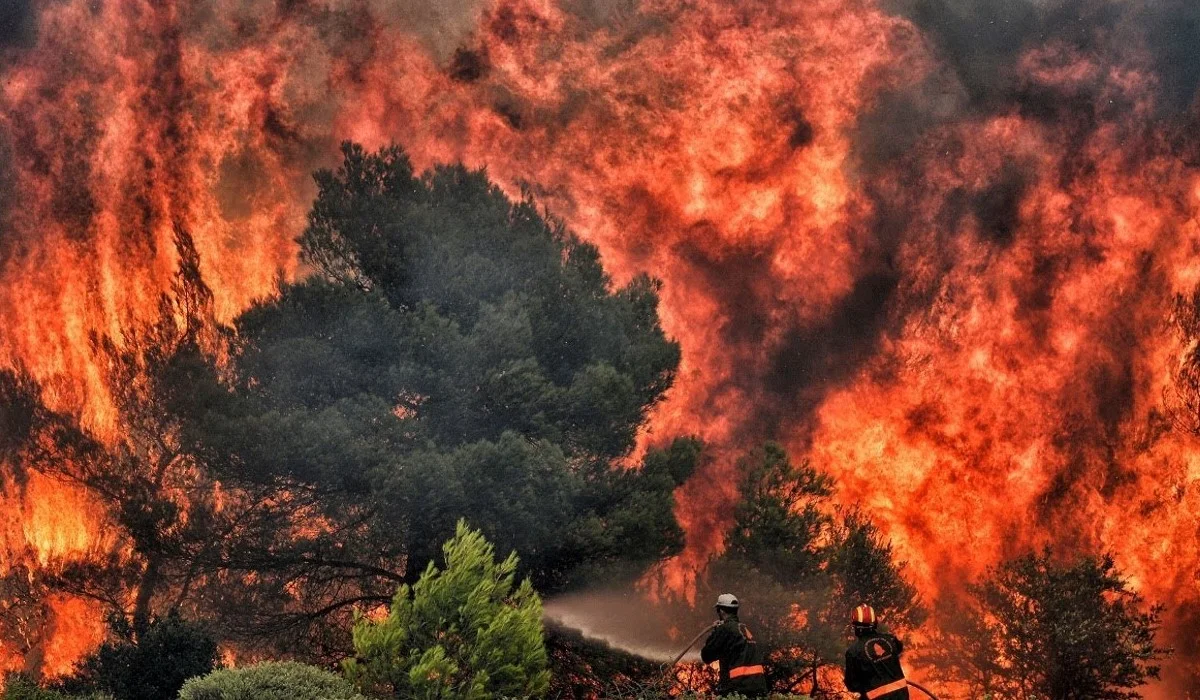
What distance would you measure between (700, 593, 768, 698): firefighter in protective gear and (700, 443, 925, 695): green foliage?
11853 millimetres

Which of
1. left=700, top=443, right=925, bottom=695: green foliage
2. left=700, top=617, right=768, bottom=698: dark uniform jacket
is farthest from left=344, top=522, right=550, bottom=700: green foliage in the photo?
left=700, top=443, right=925, bottom=695: green foliage

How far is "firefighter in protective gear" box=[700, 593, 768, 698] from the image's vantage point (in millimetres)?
18250

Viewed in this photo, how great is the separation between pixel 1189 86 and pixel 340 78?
27.4 metres

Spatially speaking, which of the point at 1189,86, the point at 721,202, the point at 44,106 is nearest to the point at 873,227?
the point at 721,202

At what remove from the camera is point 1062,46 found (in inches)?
1688

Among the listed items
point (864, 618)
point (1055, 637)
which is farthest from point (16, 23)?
point (864, 618)

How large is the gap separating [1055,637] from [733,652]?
51.9 ft

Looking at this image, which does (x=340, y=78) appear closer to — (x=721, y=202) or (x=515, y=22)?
(x=515, y=22)

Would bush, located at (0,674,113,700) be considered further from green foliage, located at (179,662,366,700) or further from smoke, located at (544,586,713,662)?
smoke, located at (544,586,713,662)

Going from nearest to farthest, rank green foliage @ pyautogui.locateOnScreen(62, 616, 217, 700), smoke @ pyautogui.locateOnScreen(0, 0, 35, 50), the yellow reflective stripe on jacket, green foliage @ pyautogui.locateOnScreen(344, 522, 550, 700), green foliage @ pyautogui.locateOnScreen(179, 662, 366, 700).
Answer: green foliage @ pyautogui.locateOnScreen(179, 662, 366, 700), green foliage @ pyautogui.locateOnScreen(344, 522, 550, 700), the yellow reflective stripe on jacket, green foliage @ pyautogui.locateOnScreen(62, 616, 217, 700), smoke @ pyautogui.locateOnScreen(0, 0, 35, 50)

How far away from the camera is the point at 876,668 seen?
17781mm

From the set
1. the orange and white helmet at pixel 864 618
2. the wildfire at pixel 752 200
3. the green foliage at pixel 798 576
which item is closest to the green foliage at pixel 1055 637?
the green foliage at pixel 798 576

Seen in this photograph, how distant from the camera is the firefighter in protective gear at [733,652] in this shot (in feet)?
59.9

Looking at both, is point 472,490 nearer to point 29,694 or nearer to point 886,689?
point 29,694
